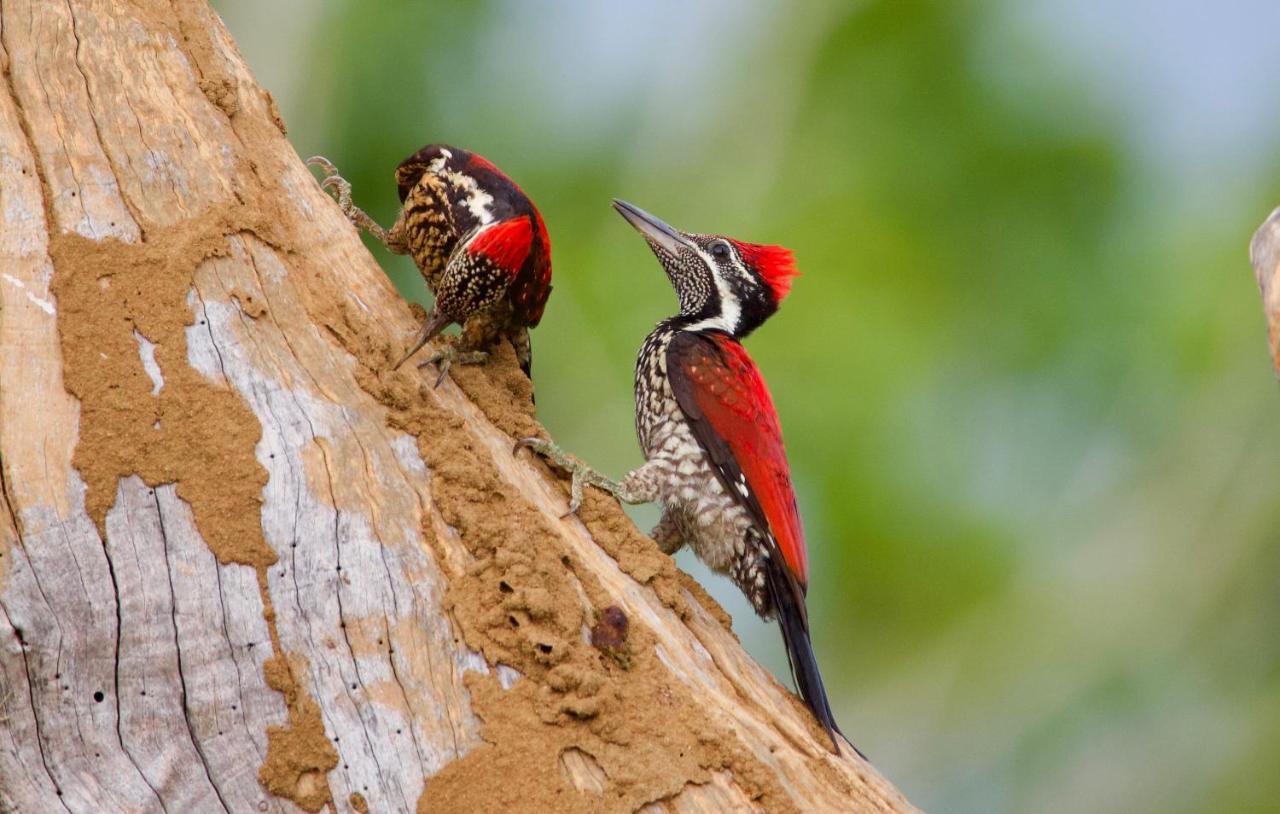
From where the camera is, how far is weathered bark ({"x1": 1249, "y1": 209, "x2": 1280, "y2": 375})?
2406mm

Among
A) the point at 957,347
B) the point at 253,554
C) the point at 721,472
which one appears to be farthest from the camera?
the point at 957,347

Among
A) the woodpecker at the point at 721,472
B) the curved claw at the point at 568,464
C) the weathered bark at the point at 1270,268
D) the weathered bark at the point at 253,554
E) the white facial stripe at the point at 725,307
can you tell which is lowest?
the weathered bark at the point at 253,554

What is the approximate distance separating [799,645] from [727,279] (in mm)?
1509

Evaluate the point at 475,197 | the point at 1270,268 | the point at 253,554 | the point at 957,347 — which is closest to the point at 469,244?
the point at 475,197

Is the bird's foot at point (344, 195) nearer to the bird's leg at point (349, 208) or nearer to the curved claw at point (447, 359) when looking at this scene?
the bird's leg at point (349, 208)

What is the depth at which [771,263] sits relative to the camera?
4527 mm

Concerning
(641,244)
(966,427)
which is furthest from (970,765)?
(641,244)

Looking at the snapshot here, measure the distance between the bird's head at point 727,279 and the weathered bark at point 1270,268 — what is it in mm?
2070

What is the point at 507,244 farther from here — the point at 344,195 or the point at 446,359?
the point at 344,195

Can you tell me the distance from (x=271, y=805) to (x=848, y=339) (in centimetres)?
546

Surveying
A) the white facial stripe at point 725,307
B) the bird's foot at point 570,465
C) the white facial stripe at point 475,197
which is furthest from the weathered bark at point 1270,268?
the white facial stripe at point 725,307

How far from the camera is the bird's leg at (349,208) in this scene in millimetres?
3812

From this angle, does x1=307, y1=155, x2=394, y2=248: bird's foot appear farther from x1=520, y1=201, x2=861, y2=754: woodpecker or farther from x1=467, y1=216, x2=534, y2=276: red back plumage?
x1=520, y1=201, x2=861, y2=754: woodpecker

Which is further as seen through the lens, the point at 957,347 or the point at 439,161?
the point at 957,347
